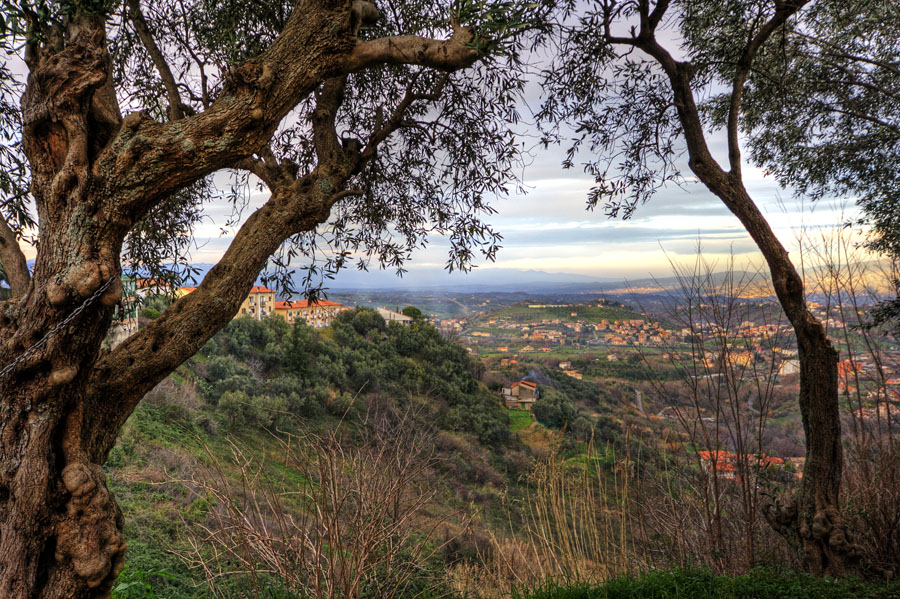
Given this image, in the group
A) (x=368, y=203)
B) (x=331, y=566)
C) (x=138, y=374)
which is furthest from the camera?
(x=368, y=203)

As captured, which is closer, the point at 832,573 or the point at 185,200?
the point at 832,573

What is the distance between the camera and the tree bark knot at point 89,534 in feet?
5.28

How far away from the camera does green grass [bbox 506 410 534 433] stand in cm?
1914

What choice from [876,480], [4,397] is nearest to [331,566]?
[4,397]

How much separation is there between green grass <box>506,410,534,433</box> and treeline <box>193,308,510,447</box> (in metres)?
0.44

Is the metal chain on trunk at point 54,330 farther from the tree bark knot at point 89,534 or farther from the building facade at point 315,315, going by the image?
the building facade at point 315,315

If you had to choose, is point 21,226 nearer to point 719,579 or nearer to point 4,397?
point 4,397

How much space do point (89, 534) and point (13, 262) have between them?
4.54 ft

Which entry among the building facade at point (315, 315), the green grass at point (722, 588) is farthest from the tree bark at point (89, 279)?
the building facade at point (315, 315)

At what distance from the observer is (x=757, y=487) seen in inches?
148

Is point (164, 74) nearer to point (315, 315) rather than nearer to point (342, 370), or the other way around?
point (342, 370)

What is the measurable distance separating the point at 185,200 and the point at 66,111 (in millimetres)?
2506

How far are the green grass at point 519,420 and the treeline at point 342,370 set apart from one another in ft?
1.45

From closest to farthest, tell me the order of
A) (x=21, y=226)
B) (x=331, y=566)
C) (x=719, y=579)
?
1. (x=331, y=566)
2. (x=719, y=579)
3. (x=21, y=226)
